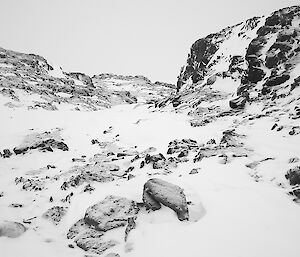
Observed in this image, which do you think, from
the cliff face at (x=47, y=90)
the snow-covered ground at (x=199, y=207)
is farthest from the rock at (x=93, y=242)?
the cliff face at (x=47, y=90)

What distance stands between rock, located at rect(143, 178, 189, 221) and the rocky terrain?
38mm

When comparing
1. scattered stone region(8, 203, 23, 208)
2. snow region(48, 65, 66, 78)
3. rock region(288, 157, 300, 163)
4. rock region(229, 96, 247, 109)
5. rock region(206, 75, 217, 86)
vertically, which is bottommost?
scattered stone region(8, 203, 23, 208)

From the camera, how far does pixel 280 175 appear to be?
1105cm

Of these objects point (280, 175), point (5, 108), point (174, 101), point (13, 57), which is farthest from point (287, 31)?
point (13, 57)

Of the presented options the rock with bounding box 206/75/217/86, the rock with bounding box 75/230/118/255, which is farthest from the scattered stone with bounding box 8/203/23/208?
the rock with bounding box 206/75/217/86

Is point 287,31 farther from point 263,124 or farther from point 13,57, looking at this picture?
point 13,57

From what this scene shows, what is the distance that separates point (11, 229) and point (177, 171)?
750 centimetres

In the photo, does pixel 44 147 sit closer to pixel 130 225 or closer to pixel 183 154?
pixel 183 154

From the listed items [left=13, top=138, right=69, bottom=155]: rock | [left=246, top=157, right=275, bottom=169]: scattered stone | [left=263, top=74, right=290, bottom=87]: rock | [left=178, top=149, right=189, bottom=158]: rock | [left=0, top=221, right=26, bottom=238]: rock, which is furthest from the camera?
[left=263, top=74, right=290, bottom=87]: rock

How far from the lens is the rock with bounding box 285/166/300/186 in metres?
10.1

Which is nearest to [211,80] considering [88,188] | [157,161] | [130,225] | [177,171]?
[157,161]

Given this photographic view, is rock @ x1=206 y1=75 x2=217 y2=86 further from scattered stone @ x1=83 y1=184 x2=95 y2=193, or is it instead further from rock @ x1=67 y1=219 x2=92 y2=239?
rock @ x1=67 y1=219 x2=92 y2=239

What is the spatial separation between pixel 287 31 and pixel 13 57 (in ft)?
189

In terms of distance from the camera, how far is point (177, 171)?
13883mm
